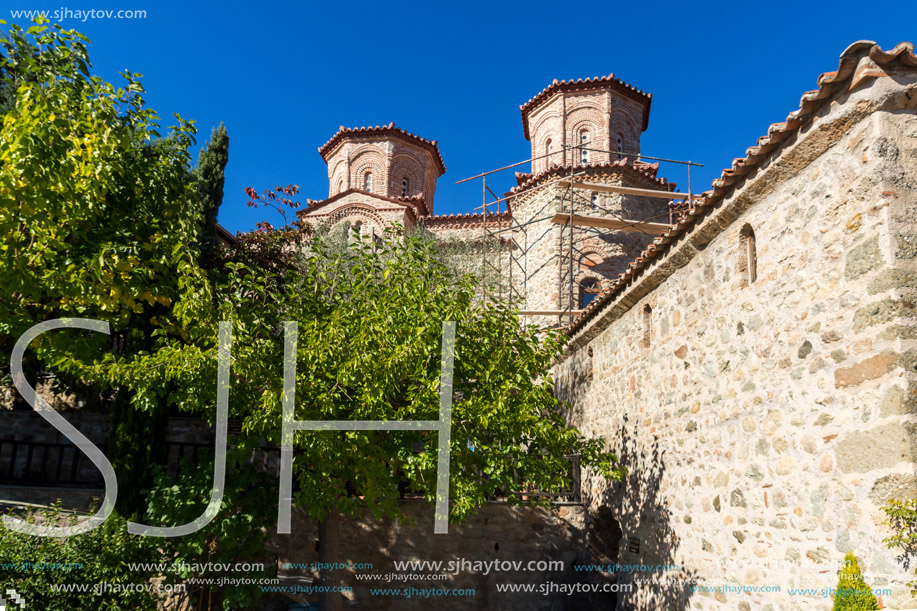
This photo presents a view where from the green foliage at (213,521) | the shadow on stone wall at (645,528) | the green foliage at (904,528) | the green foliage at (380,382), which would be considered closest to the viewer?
the green foliage at (904,528)

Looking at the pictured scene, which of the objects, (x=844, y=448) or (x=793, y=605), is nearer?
(x=844, y=448)

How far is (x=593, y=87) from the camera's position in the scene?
820 inches

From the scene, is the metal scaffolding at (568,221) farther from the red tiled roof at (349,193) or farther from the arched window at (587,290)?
the red tiled roof at (349,193)

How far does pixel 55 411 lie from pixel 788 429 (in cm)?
996

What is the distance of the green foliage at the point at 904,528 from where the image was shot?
12.4ft

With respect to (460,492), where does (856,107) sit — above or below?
above

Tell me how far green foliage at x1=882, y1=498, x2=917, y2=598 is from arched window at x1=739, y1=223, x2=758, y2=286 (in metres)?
2.28

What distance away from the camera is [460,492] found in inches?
258

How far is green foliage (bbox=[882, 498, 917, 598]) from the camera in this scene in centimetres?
379

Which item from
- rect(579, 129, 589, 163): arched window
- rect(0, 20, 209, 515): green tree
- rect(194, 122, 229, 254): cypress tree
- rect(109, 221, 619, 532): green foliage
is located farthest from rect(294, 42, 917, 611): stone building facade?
rect(579, 129, 589, 163): arched window

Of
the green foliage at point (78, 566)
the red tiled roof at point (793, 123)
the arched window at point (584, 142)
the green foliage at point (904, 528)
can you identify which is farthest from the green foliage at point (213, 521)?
the arched window at point (584, 142)

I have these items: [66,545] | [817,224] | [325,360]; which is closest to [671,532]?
[817,224]

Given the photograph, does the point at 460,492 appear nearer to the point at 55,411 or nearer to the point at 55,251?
the point at 55,251

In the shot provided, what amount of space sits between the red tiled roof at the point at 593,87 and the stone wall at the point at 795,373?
15.2 meters
